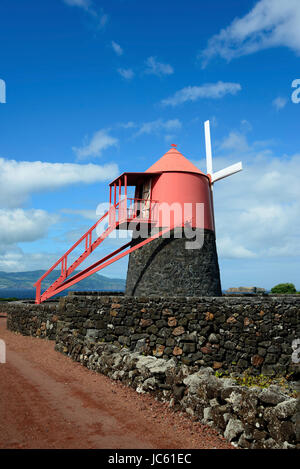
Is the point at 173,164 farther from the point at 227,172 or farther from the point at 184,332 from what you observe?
the point at 184,332

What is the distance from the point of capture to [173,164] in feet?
57.3

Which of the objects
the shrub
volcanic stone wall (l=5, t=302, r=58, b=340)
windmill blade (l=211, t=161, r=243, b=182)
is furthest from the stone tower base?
the shrub

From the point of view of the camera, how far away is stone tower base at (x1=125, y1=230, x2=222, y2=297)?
15.8 metres

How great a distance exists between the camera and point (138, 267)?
17.2 m

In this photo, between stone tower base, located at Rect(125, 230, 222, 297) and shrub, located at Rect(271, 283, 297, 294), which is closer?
stone tower base, located at Rect(125, 230, 222, 297)

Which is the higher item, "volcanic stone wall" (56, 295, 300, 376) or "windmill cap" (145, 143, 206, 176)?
"windmill cap" (145, 143, 206, 176)

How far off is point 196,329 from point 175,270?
483cm

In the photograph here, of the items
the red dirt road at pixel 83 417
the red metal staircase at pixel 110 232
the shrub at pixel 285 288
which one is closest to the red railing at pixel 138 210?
the red metal staircase at pixel 110 232

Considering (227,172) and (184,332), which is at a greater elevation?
(227,172)

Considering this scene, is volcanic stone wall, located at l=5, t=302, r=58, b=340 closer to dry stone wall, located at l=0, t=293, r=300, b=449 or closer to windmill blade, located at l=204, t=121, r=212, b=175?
dry stone wall, located at l=0, t=293, r=300, b=449

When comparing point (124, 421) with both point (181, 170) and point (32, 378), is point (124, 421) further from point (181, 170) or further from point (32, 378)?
point (181, 170)

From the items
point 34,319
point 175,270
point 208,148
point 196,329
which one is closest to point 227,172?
point 208,148

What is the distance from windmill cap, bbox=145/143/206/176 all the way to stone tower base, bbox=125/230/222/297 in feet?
10.5
